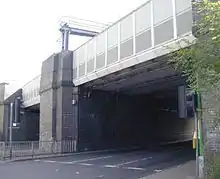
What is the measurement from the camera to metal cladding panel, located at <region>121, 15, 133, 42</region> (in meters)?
17.4

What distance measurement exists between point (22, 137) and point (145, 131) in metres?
20.3

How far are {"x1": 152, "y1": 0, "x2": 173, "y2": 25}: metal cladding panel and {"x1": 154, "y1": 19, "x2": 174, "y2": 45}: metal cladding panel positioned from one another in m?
0.26

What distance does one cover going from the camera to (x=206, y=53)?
5480mm

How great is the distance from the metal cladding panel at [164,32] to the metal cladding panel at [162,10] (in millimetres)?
260

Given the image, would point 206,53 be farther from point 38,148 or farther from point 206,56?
point 38,148

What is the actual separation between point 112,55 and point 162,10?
4.87 m

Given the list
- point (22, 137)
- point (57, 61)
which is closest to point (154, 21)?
point (57, 61)

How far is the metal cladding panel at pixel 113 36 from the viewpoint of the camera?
739 inches

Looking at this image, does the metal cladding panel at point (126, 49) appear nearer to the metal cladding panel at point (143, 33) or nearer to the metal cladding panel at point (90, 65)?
the metal cladding panel at point (143, 33)

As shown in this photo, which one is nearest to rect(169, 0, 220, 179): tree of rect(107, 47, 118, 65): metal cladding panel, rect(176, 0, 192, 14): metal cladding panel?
rect(176, 0, 192, 14): metal cladding panel

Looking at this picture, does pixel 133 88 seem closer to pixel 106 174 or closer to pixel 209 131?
pixel 106 174

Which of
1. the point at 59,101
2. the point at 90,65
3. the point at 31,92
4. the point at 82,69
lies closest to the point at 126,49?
the point at 90,65

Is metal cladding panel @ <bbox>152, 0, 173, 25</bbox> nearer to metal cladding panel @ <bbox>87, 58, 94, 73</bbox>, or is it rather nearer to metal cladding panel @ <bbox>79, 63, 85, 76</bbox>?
metal cladding panel @ <bbox>87, 58, 94, 73</bbox>

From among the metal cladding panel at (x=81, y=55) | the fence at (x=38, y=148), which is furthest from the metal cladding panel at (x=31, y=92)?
the fence at (x=38, y=148)
